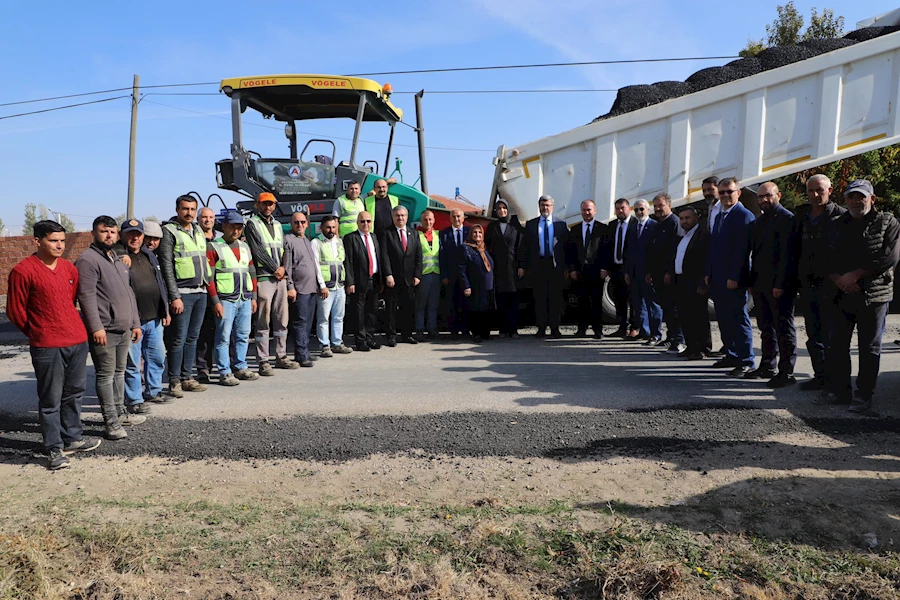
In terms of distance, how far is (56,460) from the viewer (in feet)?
13.4

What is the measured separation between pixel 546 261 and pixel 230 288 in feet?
13.4

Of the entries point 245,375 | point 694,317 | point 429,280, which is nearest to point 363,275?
point 429,280

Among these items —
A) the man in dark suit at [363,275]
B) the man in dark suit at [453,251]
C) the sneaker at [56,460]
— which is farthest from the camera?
the man in dark suit at [453,251]

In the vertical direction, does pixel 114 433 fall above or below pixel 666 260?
below

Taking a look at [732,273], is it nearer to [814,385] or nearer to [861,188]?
[814,385]

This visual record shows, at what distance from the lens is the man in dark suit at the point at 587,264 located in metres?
8.33

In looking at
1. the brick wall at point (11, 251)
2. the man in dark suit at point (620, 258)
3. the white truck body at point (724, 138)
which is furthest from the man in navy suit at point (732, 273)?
the brick wall at point (11, 251)

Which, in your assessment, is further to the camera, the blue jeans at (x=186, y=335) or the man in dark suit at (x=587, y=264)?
the man in dark suit at (x=587, y=264)

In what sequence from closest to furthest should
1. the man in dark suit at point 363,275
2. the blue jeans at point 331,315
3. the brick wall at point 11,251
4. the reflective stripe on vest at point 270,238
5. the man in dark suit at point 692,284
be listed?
the reflective stripe on vest at point 270,238, the man in dark suit at point 692,284, the blue jeans at point 331,315, the man in dark suit at point 363,275, the brick wall at point 11,251

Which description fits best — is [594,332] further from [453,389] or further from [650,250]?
[453,389]

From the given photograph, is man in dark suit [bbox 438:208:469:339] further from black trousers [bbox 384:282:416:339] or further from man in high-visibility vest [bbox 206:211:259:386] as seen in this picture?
man in high-visibility vest [bbox 206:211:259:386]

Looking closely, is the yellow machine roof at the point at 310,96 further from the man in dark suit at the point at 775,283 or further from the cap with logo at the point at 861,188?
the cap with logo at the point at 861,188

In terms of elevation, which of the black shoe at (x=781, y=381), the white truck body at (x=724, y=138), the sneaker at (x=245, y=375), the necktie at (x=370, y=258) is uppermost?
the white truck body at (x=724, y=138)

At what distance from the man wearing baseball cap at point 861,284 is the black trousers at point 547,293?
12.6 ft
